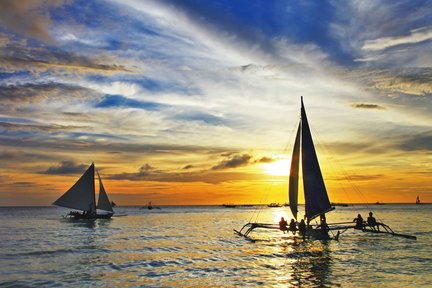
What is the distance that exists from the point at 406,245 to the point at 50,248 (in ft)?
135

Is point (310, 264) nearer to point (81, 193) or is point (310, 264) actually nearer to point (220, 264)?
point (220, 264)

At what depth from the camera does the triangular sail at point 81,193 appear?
8550 centimetres

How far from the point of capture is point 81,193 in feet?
285

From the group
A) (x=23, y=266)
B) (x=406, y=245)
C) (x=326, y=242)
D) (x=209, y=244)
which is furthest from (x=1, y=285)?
(x=406, y=245)

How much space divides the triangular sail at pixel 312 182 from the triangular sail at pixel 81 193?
57464 millimetres

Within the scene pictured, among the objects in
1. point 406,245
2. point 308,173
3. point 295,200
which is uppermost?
point 308,173

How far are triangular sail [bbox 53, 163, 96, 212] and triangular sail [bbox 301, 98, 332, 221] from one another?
57464 millimetres

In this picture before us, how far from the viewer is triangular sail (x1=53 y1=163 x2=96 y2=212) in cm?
→ 8550

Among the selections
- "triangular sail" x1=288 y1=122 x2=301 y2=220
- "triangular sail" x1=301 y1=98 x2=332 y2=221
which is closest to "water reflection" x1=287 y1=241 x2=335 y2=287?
"triangular sail" x1=301 y1=98 x2=332 y2=221

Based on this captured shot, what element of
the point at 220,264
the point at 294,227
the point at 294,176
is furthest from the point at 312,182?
the point at 220,264

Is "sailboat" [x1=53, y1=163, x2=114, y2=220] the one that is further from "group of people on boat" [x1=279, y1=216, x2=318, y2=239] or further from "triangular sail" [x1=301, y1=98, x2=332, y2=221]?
"triangular sail" [x1=301, y1=98, x2=332, y2=221]

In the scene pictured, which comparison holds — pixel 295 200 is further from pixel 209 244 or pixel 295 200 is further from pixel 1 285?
pixel 1 285

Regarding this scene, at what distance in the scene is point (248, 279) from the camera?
26.6m

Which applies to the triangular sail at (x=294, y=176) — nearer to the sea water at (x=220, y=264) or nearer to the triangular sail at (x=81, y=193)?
the sea water at (x=220, y=264)
